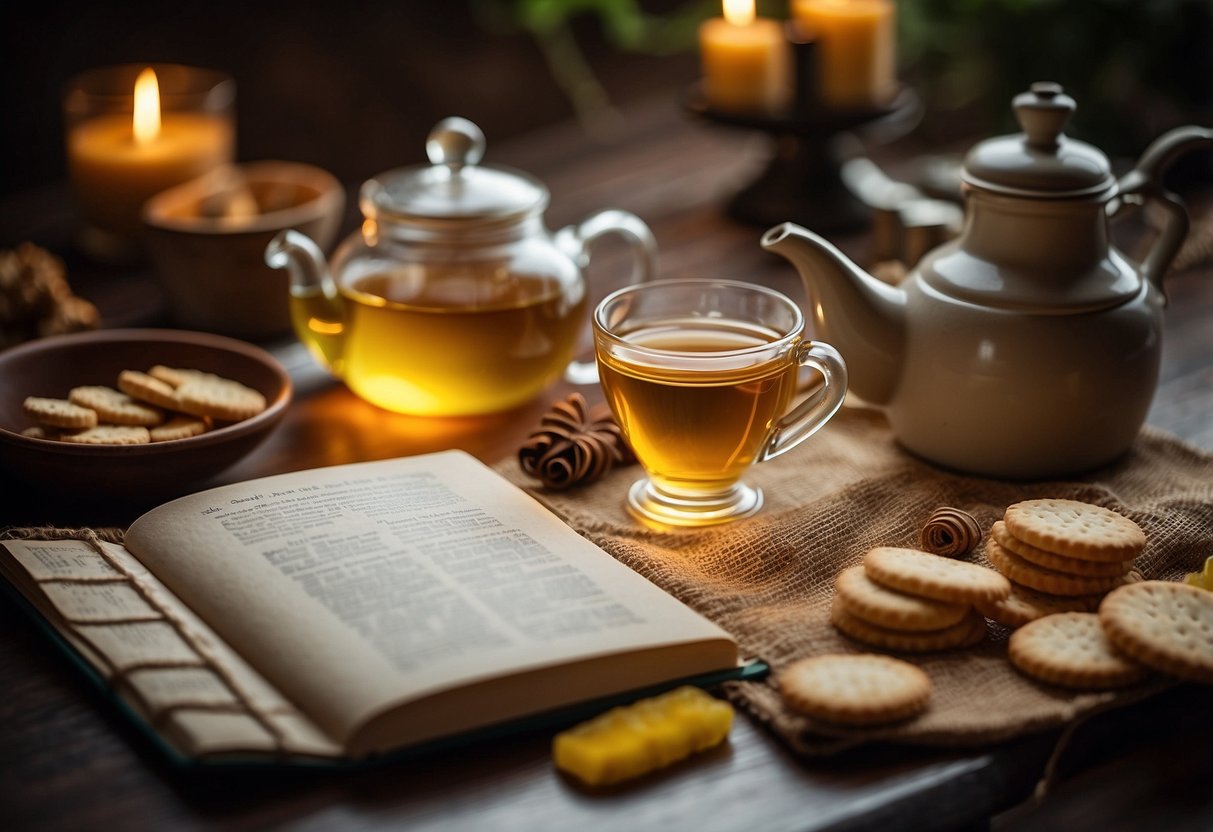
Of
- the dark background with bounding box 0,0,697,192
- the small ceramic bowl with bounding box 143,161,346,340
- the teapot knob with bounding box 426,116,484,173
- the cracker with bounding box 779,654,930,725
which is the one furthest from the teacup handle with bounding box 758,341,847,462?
the dark background with bounding box 0,0,697,192

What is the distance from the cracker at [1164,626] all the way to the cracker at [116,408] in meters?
0.75

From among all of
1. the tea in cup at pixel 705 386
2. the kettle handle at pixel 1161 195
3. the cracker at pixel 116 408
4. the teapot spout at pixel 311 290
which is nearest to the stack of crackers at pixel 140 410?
the cracker at pixel 116 408

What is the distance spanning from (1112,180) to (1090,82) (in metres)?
0.96

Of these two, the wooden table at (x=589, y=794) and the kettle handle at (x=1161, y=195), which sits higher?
the kettle handle at (x=1161, y=195)

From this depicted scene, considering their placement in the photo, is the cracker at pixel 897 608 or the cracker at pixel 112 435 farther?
the cracker at pixel 112 435

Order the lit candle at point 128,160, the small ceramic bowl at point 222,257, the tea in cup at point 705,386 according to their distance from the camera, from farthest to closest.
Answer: the lit candle at point 128,160
the small ceramic bowl at point 222,257
the tea in cup at point 705,386

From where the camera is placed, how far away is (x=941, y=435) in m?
1.07

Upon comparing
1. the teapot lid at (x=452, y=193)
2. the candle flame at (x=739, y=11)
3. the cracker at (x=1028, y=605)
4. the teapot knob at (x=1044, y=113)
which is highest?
the candle flame at (x=739, y=11)

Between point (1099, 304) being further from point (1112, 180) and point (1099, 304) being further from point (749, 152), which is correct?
point (749, 152)

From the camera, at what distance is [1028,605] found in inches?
34.0

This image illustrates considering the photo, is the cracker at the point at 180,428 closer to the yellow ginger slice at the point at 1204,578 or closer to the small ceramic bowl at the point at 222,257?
the small ceramic bowl at the point at 222,257

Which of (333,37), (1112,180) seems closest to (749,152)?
(333,37)

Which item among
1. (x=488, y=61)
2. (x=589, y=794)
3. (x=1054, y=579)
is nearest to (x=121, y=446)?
(x=589, y=794)

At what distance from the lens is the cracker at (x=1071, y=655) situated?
2.56ft
